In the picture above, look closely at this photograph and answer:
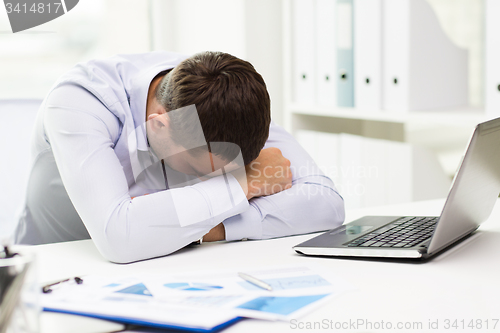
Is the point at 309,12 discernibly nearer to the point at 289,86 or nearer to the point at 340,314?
the point at 289,86

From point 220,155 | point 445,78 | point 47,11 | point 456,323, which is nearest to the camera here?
point 456,323

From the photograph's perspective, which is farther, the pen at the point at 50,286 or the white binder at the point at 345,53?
the white binder at the point at 345,53

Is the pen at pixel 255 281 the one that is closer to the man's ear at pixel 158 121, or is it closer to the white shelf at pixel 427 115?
the man's ear at pixel 158 121

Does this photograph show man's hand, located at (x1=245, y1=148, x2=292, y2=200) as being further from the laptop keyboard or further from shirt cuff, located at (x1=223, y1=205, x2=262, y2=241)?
the laptop keyboard

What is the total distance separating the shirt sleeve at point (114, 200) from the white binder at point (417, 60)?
35.3 inches

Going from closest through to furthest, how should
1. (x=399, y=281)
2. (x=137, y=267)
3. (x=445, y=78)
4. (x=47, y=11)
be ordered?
(x=399, y=281)
(x=137, y=267)
(x=445, y=78)
(x=47, y=11)

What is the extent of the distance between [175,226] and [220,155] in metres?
0.17

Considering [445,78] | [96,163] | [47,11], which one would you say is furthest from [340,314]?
[47,11]

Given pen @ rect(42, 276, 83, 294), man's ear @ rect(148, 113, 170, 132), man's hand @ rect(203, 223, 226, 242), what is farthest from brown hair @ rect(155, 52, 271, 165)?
pen @ rect(42, 276, 83, 294)

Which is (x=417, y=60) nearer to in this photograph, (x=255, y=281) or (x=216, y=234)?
(x=216, y=234)

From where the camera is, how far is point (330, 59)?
5.92 feet

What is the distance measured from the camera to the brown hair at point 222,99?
0.92m

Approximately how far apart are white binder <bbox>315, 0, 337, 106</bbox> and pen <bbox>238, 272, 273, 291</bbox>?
4.06 feet

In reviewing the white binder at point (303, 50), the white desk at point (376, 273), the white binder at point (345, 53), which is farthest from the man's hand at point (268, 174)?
the white binder at point (303, 50)
